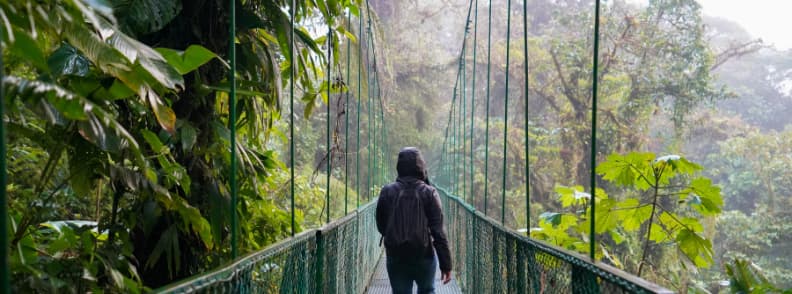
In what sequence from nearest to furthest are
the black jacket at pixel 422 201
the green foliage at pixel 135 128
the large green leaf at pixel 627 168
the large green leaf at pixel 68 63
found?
the green foliage at pixel 135 128 → the large green leaf at pixel 68 63 → the large green leaf at pixel 627 168 → the black jacket at pixel 422 201

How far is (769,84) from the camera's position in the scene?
59.9 ft

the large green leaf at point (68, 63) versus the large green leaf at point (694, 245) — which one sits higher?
the large green leaf at point (68, 63)

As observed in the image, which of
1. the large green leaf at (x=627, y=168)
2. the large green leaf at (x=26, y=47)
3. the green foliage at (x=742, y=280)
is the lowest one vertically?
the green foliage at (x=742, y=280)

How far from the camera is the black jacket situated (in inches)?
90.7

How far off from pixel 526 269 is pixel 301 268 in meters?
0.63

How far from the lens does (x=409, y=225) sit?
7.59 feet

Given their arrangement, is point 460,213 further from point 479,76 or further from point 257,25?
point 479,76

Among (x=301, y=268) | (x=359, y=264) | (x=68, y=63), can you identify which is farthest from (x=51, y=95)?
(x=359, y=264)

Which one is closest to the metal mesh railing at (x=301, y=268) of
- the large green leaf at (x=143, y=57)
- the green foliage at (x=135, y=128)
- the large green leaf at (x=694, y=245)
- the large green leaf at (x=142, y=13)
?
the green foliage at (x=135, y=128)

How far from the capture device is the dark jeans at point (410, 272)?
2359 mm

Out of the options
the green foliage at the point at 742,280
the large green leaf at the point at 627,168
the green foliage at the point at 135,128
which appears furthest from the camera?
the large green leaf at the point at 627,168

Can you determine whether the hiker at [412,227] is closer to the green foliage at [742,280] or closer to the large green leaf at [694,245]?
the large green leaf at [694,245]

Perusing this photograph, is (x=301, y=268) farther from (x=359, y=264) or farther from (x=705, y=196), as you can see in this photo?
(x=359, y=264)

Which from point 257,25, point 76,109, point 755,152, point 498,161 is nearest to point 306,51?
point 257,25
